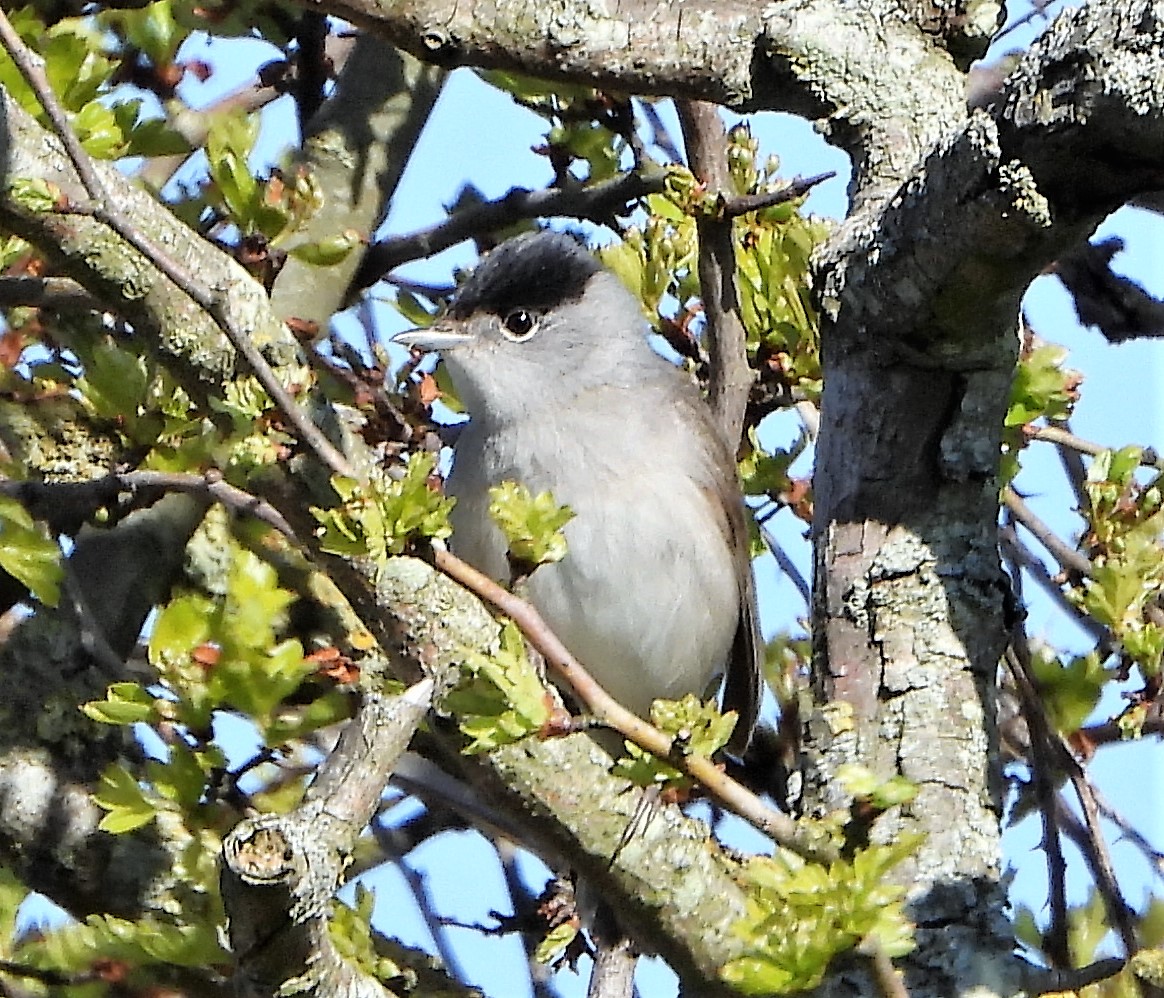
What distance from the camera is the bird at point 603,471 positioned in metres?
3.77

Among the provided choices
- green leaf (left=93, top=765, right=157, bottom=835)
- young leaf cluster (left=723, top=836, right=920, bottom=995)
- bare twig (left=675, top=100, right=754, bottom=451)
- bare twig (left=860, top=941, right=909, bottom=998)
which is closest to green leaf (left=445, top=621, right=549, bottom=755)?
young leaf cluster (left=723, top=836, right=920, bottom=995)

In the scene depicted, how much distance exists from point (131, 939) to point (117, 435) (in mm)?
900

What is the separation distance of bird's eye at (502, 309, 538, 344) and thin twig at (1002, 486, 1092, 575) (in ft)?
4.49

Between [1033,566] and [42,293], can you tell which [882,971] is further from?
[42,293]

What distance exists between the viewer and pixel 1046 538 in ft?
10.2

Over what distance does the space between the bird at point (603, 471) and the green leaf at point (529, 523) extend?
5.16ft

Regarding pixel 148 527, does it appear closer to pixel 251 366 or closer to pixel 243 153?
pixel 243 153

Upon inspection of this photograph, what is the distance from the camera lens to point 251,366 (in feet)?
7.00

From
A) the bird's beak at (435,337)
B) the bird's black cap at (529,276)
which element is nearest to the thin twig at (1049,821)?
the bird's beak at (435,337)

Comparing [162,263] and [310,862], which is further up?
[162,263]

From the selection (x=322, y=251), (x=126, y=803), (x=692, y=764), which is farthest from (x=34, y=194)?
(x=692, y=764)

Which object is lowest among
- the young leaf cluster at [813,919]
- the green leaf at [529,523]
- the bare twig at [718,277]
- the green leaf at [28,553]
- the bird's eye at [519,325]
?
the young leaf cluster at [813,919]

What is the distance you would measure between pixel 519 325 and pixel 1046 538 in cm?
160

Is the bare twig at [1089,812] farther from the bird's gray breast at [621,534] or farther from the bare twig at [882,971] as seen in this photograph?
the bird's gray breast at [621,534]
